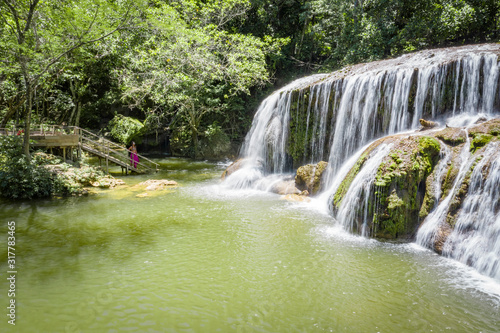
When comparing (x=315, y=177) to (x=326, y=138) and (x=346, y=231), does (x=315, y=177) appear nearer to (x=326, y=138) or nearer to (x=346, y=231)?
(x=326, y=138)

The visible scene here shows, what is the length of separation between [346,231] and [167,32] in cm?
1270

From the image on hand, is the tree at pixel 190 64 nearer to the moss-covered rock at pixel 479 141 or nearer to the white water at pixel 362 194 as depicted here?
the white water at pixel 362 194

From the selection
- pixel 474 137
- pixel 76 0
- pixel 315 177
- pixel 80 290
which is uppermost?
pixel 76 0

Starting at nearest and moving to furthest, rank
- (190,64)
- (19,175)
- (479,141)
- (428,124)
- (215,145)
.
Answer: (479,141) → (428,124) → (19,175) → (190,64) → (215,145)

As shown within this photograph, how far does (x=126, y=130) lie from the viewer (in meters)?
21.3

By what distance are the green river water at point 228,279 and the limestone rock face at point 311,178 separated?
2479 mm

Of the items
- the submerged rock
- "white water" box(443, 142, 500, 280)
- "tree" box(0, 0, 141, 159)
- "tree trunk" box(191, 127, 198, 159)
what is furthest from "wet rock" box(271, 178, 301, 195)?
"tree trunk" box(191, 127, 198, 159)

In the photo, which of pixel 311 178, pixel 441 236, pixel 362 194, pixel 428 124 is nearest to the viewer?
pixel 441 236

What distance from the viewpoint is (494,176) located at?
6062 millimetres

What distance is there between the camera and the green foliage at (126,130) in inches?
829

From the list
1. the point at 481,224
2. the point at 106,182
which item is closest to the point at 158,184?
the point at 106,182

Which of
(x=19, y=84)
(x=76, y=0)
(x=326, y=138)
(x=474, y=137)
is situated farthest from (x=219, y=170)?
(x=19, y=84)

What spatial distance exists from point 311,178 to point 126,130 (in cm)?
1478

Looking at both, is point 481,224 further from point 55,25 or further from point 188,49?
point 188,49
